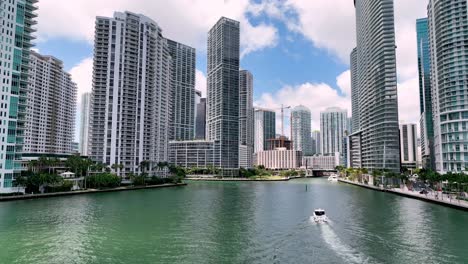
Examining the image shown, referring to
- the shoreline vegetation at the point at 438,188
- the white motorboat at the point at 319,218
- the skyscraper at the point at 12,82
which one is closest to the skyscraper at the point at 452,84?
the shoreline vegetation at the point at 438,188

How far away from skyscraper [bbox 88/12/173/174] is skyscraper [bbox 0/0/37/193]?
59.6 meters

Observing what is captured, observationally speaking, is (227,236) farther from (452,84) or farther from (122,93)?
(122,93)

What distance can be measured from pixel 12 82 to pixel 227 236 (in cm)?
9974

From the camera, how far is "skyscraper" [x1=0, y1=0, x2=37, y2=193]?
10125cm

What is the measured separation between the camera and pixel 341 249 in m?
44.5

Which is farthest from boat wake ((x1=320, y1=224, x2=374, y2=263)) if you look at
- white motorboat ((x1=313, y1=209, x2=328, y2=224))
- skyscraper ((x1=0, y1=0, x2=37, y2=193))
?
skyscraper ((x1=0, y1=0, x2=37, y2=193))

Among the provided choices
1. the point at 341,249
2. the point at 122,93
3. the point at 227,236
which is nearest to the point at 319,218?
the point at 341,249

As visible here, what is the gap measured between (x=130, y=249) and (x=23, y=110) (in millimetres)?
94340

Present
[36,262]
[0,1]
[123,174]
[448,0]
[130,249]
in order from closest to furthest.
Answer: [36,262] < [130,249] < [0,1] < [448,0] < [123,174]

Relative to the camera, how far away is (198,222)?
63.7 m

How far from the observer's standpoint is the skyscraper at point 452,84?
404ft

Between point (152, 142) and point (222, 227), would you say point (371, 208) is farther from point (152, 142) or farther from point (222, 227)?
point (152, 142)

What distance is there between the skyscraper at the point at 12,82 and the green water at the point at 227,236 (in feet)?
102

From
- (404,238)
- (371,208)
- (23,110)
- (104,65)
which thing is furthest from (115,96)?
(404,238)
